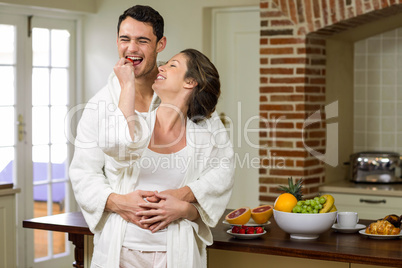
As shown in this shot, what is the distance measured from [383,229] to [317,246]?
36cm

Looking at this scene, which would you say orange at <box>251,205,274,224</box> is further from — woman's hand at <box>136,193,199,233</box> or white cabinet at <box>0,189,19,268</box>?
white cabinet at <box>0,189,19,268</box>

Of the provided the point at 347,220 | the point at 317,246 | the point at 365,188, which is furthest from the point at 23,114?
the point at 317,246

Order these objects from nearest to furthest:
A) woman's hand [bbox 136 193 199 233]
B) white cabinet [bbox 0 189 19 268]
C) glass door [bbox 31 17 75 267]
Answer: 1. woman's hand [bbox 136 193 199 233]
2. white cabinet [bbox 0 189 19 268]
3. glass door [bbox 31 17 75 267]

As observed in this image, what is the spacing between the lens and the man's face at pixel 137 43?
7.82 feet

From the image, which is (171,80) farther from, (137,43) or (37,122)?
(37,122)

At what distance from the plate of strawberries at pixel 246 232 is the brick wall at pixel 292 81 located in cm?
188

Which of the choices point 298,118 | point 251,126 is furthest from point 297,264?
point 251,126

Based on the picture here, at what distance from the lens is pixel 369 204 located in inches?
181

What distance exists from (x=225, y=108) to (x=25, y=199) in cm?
187

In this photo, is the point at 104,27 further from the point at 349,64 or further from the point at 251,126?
the point at 349,64

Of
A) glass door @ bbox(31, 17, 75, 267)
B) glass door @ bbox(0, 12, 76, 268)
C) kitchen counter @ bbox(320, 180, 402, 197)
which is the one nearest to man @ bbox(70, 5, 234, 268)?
kitchen counter @ bbox(320, 180, 402, 197)

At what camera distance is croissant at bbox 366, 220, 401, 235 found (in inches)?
108

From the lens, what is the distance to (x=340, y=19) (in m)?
4.44

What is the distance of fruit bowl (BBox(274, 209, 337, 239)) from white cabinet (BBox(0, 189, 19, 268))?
2171 mm
